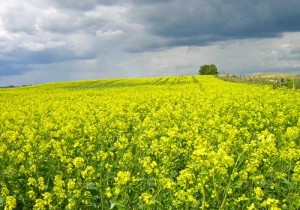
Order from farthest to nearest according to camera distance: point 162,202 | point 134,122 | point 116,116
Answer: point 116,116, point 134,122, point 162,202

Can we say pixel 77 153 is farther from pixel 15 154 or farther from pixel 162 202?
pixel 162 202

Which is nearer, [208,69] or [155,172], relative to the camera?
[155,172]

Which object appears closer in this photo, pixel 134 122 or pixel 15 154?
pixel 15 154

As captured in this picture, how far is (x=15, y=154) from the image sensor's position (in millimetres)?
7266

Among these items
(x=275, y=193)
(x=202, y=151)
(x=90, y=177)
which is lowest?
(x=275, y=193)

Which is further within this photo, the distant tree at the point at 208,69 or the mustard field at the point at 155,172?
the distant tree at the point at 208,69

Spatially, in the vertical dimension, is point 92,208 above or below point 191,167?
below

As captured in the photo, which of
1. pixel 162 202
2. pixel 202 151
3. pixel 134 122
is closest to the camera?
pixel 202 151

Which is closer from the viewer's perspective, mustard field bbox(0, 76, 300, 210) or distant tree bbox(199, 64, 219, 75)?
mustard field bbox(0, 76, 300, 210)

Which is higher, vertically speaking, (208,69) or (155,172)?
(155,172)

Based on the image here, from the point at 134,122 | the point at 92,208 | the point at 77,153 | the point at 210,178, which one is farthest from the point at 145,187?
the point at 134,122

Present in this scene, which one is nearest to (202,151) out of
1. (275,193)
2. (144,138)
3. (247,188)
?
(247,188)

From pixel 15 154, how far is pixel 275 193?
4086mm

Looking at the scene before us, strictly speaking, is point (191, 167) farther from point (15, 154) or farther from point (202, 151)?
point (15, 154)
